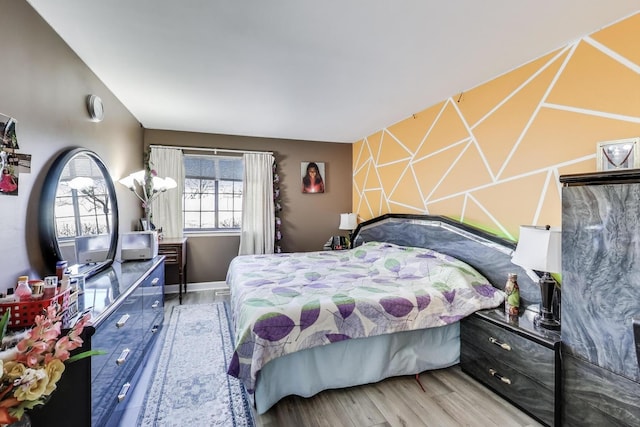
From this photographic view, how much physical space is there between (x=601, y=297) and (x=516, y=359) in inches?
27.5

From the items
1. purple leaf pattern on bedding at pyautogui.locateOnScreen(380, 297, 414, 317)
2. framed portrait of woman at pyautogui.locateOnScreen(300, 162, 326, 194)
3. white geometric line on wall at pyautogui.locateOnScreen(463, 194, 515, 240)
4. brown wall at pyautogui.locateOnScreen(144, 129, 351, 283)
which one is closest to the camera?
purple leaf pattern on bedding at pyautogui.locateOnScreen(380, 297, 414, 317)

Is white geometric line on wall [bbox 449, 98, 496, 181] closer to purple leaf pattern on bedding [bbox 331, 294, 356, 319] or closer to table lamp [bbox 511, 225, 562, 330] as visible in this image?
table lamp [bbox 511, 225, 562, 330]

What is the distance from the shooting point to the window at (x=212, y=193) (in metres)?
4.80

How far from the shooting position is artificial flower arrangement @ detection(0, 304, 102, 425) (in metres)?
0.78

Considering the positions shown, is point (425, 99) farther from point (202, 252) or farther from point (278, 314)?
point (202, 252)

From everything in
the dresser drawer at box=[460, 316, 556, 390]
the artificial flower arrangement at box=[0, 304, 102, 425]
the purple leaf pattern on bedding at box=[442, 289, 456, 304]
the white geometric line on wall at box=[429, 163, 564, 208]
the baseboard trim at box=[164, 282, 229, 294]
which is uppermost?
the white geometric line on wall at box=[429, 163, 564, 208]

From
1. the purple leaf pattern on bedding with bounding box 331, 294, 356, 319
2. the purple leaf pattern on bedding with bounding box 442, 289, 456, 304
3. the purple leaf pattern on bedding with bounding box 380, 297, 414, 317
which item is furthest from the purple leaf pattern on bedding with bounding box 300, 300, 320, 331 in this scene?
the purple leaf pattern on bedding with bounding box 442, 289, 456, 304

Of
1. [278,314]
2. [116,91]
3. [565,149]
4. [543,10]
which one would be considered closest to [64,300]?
[278,314]

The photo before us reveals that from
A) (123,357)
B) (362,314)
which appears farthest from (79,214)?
(362,314)

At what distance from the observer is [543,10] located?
1762mm

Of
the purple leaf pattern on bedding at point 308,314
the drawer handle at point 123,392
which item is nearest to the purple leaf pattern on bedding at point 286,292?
the purple leaf pattern on bedding at point 308,314

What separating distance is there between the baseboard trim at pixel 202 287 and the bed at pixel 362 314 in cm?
196

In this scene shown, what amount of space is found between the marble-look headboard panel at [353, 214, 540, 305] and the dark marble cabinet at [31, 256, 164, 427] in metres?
2.71

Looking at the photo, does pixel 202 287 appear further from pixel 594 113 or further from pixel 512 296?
pixel 594 113
